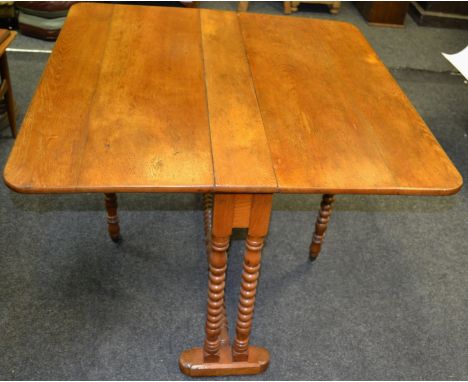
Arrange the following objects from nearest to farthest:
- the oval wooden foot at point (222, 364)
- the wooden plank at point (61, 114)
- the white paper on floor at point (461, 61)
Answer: the wooden plank at point (61, 114) → the oval wooden foot at point (222, 364) → the white paper on floor at point (461, 61)

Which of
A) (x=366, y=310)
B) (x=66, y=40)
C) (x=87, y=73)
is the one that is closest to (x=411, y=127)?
(x=366, y=310)

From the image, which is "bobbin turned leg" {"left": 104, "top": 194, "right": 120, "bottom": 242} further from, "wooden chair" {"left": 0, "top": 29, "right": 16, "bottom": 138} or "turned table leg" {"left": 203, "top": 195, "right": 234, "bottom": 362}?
"wooden chair" {"left": 0, "top": 29, "right": 16, "bottom": 138}

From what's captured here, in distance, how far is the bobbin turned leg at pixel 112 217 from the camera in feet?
6.06

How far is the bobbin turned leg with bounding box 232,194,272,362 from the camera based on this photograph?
1.23m

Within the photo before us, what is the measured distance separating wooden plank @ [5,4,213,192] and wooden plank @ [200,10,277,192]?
0.03 meters

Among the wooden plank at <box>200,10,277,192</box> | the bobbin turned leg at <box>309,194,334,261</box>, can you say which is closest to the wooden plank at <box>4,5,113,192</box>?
the wooden plank at <box>200,10,277,192</box>

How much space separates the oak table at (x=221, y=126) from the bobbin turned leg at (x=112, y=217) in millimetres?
20

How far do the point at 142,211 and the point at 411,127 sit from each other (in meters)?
1.23

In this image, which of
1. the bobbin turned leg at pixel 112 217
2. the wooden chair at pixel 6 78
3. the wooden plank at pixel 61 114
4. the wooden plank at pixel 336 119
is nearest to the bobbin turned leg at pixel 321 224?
the wooden plank at pixel 336 119

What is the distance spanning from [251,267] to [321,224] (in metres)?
0.59

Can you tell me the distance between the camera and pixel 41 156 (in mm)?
1120

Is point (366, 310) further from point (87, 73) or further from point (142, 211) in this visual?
point (87, 73)

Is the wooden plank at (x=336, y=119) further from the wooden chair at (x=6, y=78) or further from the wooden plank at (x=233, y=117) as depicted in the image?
the wooden chair at (x=6, y=78)

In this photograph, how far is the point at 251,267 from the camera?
136 centimetres
